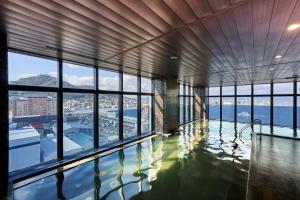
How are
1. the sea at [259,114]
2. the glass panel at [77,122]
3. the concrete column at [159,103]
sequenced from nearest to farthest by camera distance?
the glass panel at [77,122] < the concrete column at [159,103] < the sea at [259,114]

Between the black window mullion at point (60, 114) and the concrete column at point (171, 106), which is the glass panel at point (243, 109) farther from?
the black window mullion at point (60, 114)

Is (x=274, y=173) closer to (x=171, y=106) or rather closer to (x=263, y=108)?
(x=171, y=106)

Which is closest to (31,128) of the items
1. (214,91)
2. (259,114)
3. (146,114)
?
(146,114)

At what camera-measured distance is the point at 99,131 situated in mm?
6133

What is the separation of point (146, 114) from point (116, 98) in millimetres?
2351

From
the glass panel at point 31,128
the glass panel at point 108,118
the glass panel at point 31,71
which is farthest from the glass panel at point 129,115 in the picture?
the glass panel at point 31,71

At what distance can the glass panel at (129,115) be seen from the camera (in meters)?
7.32

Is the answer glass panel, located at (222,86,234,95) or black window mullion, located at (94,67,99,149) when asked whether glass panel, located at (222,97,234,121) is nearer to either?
glass panel, located at (222,86,234,95)

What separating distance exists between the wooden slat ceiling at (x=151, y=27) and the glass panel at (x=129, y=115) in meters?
3.16

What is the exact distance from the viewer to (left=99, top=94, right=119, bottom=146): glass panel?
6.24 meters

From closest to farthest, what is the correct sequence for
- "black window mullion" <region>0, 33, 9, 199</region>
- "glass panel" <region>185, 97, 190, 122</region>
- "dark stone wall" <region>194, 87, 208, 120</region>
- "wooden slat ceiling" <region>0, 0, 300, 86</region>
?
1. "wooden slat ceiling" <region>0, 0, 300, 86</region>
2. "black window mullion" <region>0, 33, 9, 199</region>
3. "glass panel" <region>185, 97, 190, 122</region>
4. "dark stone wall" <region>194, 87, 208, 120</region>

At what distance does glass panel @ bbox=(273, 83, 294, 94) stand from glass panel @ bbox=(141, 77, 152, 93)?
844 cm

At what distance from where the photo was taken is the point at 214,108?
1424 cm

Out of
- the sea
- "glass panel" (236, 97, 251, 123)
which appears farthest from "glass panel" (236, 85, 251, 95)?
the sea
